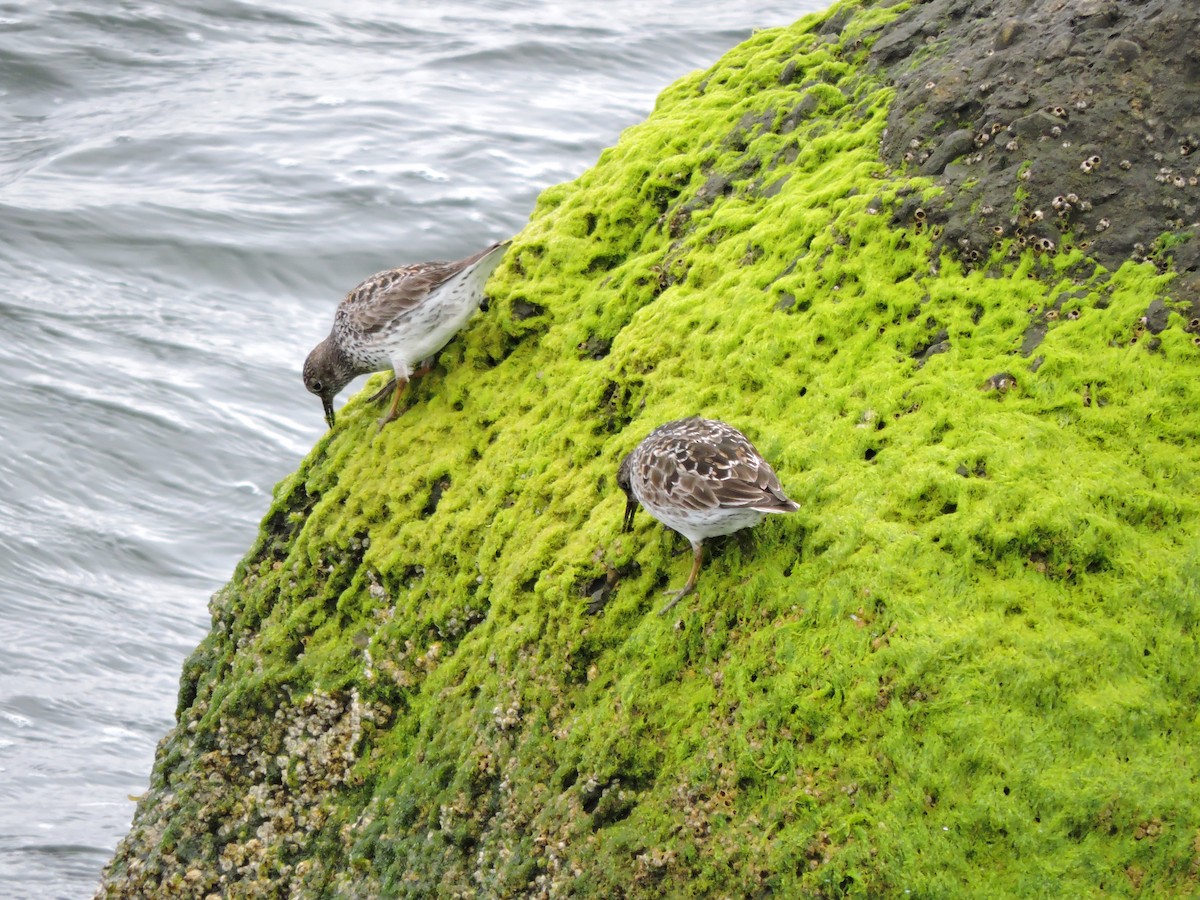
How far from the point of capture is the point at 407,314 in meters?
6.70

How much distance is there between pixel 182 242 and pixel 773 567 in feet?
42.5

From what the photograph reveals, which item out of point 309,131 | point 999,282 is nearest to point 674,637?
point 999,282

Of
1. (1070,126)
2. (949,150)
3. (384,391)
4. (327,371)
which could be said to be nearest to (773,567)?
(949,150)

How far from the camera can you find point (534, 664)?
500cm

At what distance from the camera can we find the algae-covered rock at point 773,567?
3.93 metres

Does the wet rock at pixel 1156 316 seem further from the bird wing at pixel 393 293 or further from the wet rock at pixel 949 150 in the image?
the bird wing at pixel 393 293

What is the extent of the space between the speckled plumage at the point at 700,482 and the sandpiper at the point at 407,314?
1.95 m

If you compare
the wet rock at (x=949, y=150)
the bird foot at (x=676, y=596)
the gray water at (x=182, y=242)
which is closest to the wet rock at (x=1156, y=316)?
the wet rock at (x=949, y=150)

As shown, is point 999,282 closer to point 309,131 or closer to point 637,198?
point 637,198

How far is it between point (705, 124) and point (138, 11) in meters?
17.8

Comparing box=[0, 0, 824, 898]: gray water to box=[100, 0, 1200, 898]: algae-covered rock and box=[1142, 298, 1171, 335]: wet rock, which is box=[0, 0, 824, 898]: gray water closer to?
box=[100, 0, 1200, 898]: algae-covered rock

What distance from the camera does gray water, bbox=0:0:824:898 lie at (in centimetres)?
980

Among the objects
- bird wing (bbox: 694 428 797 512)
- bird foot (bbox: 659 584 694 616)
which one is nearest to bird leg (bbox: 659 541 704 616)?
bird foot (bbox: 659 584 694 616)

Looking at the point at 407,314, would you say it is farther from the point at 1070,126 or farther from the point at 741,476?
the point at 1070,126
